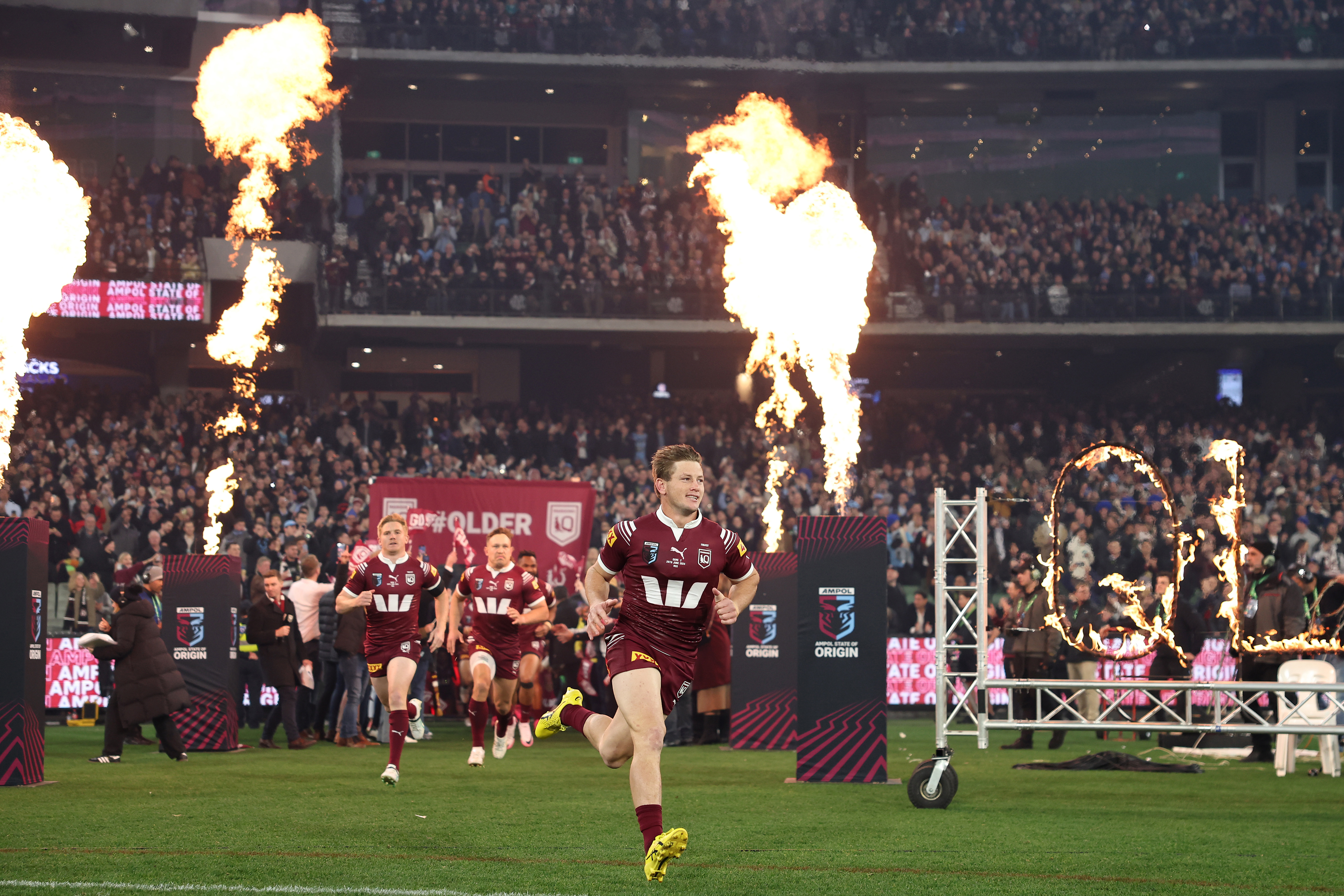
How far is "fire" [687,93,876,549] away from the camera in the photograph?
Result: 15.6m

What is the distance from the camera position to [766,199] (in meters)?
27.4

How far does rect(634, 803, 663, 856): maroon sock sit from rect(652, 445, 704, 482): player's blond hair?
1.71 metres

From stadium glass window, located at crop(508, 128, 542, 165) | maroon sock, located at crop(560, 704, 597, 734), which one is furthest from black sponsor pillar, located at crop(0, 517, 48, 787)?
stadium glass window, located at crop(508, 128, 542, 165)

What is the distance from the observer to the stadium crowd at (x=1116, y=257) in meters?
34.7

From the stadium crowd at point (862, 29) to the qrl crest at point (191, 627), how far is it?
23.3 m

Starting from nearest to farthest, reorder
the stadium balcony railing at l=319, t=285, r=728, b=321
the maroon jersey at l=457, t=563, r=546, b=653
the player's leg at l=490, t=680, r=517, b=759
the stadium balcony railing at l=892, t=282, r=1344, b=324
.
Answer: the maroon jersey at l=457, t=563, r=546, b=653
the player's leg at l=490, t=680, r=517, b=759
the stadium balcony railing at l=319, t=285, r=728, b=321
the stadium balcony railing at l=892, t=282, r=1344, b=324

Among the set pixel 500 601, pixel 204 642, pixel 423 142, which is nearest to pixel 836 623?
pixel 500 601

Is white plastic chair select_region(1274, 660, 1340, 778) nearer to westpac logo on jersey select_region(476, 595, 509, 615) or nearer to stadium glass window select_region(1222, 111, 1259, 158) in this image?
westpac logo on jersey select_region(476, 595, 509, 615)

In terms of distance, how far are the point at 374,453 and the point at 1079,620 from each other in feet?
56.1

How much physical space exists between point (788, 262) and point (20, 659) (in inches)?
478

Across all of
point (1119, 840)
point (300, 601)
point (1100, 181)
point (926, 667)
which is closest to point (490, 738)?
point (300, 601)

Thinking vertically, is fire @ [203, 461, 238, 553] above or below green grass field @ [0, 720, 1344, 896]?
above

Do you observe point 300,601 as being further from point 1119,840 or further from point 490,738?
point 1119,840

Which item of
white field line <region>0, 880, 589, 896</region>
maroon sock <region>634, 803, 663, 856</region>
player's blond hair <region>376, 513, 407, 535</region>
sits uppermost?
player's blond hair <region>376, 513, 407, 535</region>
